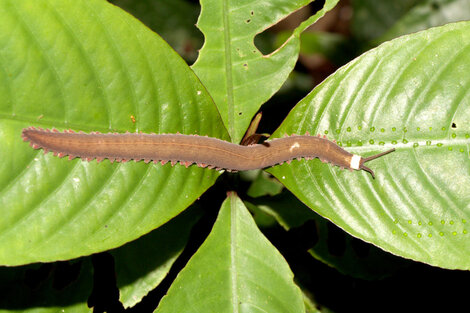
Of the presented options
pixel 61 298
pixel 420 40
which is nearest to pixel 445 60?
pixel 420 40

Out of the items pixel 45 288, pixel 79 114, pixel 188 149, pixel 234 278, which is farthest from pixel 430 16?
pixel 45 288

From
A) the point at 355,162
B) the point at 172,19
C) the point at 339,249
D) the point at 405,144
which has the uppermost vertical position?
the point at 405,144

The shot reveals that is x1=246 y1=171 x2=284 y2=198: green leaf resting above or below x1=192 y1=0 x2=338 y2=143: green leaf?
below

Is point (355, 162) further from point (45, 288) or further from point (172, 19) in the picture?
point (172, 19)

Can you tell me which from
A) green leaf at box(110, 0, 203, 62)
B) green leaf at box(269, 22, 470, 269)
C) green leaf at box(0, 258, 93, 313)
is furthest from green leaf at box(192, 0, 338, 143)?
green leaf at box(110, 0, 203, 62)

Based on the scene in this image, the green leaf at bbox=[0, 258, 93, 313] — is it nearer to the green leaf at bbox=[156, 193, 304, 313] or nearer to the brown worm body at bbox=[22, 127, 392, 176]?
the green leaf at bbox=[156, 193, 304, 313]

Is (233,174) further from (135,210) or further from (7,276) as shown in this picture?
(7,276)

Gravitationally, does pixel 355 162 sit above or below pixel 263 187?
above
